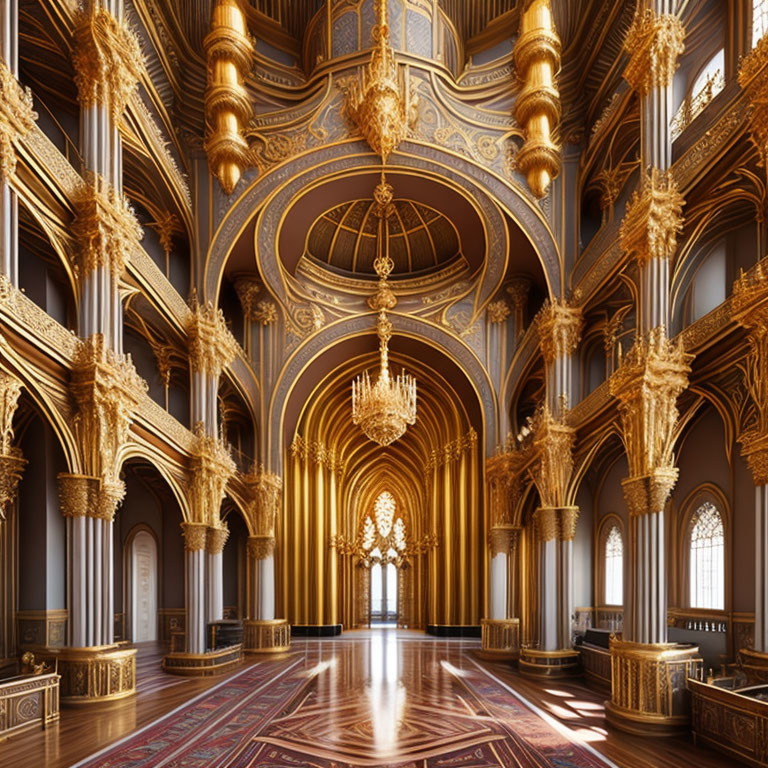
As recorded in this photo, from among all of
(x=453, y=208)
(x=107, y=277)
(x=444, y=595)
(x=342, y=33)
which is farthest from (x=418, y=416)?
(x=107, y=277)

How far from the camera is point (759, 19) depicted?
11602 mm

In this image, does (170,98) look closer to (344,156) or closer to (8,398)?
(344,156)

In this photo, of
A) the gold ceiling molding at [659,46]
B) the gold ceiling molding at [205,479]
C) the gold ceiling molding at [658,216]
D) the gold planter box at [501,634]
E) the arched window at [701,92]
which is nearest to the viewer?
the gold ceiling molding at [658,216]

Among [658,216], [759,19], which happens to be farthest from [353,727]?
[759,19]

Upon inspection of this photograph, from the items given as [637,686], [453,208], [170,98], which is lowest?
[637,686]

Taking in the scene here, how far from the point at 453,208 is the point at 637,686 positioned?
13.3 metres

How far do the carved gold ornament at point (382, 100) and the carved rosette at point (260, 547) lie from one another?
11.7 metres

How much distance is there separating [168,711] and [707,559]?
10.5 metres

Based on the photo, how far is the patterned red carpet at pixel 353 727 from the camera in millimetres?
8797

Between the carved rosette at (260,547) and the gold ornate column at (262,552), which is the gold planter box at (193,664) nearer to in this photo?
the gold ornate column at (262,552)

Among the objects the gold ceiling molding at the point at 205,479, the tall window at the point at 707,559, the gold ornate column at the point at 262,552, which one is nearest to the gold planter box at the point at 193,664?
the gold ceiling molding at the point at 205,479

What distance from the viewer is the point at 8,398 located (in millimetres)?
9594

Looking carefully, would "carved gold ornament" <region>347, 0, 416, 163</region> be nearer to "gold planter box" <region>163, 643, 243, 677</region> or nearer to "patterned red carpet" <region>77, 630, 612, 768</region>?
"patterned red carpet" <region>77, 630, 612, 768</region>

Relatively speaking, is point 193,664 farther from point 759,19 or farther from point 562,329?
point 759,19
